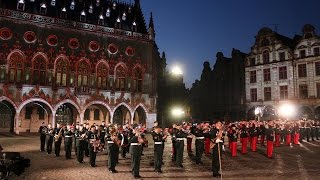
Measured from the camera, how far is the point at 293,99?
41.4 meters

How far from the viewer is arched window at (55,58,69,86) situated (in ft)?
115

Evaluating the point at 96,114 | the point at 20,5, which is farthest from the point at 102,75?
the point at 20,5

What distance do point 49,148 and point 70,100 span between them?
53.2 ft

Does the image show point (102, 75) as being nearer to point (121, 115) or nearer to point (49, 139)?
point (121, 115)

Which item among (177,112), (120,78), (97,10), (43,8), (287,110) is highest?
(97,10)

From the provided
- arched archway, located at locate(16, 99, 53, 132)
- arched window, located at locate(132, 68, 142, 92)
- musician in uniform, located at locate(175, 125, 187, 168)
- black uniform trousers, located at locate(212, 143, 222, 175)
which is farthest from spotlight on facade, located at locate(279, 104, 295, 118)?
black uniform trousers, located at locate(212, 143, 222, 175)

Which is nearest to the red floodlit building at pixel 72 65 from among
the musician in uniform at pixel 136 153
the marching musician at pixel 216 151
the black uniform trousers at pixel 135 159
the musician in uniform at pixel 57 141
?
the musician in uniform at pixel 57 141

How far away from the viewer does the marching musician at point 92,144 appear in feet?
47.4

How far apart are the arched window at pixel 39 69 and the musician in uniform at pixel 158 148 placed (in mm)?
24002

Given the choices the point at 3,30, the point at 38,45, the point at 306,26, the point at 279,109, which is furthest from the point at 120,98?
the point at 306,26

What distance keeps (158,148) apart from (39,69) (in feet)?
82.0

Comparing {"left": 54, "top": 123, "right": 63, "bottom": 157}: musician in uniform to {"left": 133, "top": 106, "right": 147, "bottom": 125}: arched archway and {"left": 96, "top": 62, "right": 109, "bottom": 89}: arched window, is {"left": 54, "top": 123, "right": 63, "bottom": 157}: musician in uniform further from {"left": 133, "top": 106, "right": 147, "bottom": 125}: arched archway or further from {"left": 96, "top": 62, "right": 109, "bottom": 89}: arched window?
{"left": 133, "top": 106, "right": 147, "bottom": 125}: arched archway

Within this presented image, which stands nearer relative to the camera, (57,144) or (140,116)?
(57,144)

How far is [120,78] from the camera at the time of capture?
38469 millimetres
